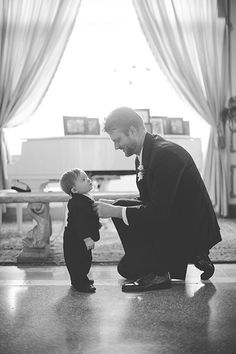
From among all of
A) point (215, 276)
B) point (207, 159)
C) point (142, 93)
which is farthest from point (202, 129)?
point (215, 276)

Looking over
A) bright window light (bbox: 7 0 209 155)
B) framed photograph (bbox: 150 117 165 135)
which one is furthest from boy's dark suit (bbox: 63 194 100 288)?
bright window light (bbox: 7 0 209 155)

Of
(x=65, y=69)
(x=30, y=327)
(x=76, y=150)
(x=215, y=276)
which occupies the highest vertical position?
(x=65, y=69)

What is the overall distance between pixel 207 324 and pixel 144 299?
0.44 meters

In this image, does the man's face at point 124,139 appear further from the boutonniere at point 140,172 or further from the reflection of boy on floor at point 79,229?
the reflection of boy on floor at point 79,229

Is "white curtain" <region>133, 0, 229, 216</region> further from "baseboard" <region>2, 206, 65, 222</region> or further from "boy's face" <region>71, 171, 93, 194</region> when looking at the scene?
"boy's face" <region>71, 171, 93, 194</region>

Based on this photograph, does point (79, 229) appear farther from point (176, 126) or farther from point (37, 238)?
point (176, 126)

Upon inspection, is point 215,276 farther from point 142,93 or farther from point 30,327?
point 142,93

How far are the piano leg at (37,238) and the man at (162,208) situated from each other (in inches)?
37.1

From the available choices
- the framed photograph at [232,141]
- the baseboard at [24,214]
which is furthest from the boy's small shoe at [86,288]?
the framed photograph at [232,141]

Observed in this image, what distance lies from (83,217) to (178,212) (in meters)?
0.47

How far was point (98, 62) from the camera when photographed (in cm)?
536

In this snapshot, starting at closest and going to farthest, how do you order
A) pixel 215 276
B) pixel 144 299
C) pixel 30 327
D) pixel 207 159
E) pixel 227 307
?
pixel 30 327 < pixel 227 307 < pixel 144 299 < pixel 215 276 < pixel 207 159

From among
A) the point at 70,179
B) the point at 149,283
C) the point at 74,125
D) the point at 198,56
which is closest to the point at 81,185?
the point at 70,179

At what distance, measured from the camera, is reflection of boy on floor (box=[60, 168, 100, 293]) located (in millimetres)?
2246
